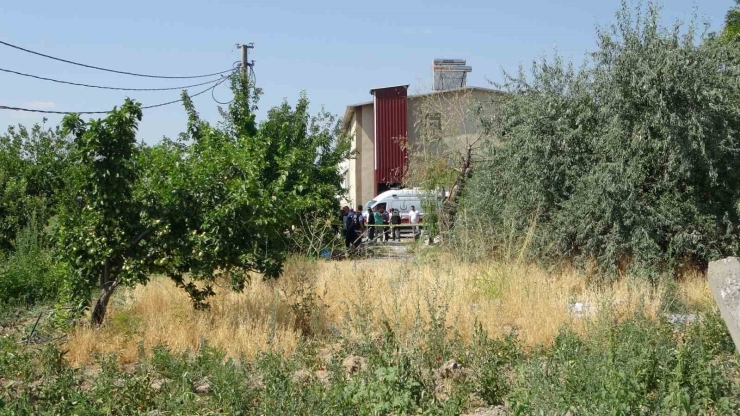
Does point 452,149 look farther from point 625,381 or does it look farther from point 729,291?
point 729,291

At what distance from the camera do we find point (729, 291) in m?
4.82

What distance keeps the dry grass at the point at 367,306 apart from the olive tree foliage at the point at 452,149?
3.16 m

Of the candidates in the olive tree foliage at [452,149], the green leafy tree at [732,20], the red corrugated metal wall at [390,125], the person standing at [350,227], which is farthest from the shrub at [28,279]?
the red corrugated metal wall at [390,125]

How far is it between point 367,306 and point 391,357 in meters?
2.41

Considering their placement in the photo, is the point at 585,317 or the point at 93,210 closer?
the point at 585,317

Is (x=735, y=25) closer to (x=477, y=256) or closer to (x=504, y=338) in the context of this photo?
(x=477, y=256)

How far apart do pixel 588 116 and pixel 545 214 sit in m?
1.75

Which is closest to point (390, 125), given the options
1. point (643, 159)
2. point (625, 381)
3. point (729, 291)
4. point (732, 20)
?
point (732, 20)

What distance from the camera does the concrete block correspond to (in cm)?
474

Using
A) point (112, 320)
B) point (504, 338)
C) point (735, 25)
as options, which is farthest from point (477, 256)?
point (735, 25)

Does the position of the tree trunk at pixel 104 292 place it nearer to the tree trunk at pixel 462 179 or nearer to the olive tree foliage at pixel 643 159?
the olive tree foliage at pixel 643 159

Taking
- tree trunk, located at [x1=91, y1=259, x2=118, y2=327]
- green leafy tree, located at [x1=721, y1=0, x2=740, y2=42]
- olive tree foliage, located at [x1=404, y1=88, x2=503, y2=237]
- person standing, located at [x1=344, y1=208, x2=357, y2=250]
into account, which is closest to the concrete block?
tree trunk, located at [x1=91, y1=259, x2=118, y2=327]

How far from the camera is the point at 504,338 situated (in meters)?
7.68

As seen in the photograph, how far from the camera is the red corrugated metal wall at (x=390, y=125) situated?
41594mm
